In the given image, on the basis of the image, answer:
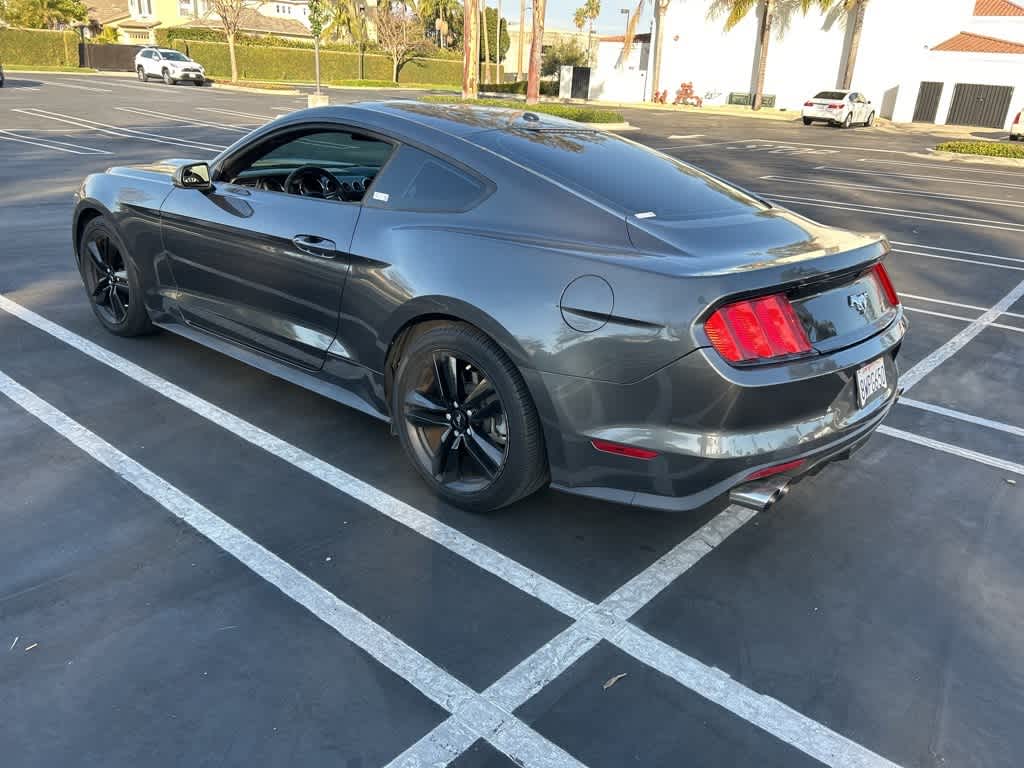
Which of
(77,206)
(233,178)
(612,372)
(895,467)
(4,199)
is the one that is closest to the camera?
(612,372)

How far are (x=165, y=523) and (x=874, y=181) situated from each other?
16.8 metres

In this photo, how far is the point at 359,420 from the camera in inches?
173

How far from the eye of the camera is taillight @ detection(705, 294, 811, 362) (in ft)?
8.96

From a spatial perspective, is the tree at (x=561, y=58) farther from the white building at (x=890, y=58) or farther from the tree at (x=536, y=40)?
the tree at (x=536, y=40)

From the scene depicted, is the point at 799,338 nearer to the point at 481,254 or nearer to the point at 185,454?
the point at 481,254

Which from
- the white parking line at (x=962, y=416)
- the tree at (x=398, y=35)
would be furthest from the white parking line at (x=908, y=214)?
the tree at (x=398, y=35)

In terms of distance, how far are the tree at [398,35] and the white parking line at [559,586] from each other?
58.4 metres

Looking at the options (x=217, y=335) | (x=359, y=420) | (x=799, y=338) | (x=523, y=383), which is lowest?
(x=359, y=420)

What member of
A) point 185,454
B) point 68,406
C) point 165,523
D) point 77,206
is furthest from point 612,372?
point 77,206

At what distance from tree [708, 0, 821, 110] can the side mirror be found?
44.6m

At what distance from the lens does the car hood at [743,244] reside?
2.86 m

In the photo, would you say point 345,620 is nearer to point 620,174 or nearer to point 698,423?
point 698,423

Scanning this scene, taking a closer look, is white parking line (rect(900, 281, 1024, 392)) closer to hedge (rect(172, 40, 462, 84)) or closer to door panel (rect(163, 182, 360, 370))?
door panel (rect(163, 182, 360, 370))

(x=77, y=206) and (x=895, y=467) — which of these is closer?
(x=895, y=467)
